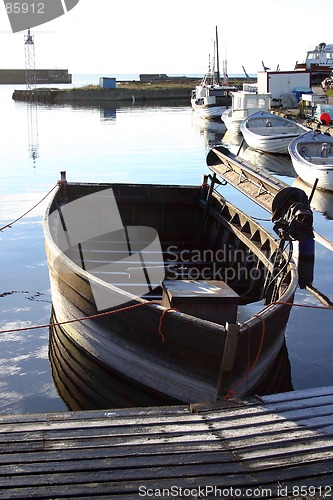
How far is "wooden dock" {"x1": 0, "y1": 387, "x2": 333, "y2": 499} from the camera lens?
5402mm

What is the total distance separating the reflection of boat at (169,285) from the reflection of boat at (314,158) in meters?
9.86

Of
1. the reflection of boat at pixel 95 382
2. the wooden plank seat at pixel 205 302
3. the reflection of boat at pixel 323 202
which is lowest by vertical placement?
the reflection of boat at pixel 95 382

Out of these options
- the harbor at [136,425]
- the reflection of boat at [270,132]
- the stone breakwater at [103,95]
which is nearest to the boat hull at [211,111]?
the reflection of boat at [270,132]

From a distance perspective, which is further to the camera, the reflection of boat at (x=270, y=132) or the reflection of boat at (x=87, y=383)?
the reflection of boat at (x=270, y=132)

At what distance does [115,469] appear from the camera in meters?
5.66

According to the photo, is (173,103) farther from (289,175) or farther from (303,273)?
(303,273)

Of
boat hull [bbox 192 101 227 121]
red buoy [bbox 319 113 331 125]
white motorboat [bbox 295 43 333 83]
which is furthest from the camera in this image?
white motorboat [bbox 295 43 333 83]

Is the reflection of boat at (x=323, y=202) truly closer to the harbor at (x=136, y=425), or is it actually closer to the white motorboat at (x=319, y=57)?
the harbor at (x=136, y=425)

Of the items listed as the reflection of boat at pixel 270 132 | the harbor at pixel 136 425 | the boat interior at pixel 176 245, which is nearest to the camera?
the harbor at pixel 136 425

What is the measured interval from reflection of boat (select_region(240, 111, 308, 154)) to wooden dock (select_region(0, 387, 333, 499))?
101 ft

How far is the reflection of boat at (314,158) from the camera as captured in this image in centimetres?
2505

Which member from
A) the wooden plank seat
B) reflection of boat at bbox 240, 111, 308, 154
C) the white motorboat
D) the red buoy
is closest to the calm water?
reflection of boat at bbox 240, 111, 308, 154

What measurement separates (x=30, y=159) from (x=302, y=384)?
108 feet

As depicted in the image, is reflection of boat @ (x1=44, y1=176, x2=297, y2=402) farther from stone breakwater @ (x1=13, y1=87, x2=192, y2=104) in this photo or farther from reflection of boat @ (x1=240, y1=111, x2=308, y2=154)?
stone breakwater @ (x1=13, y1=87, x2=192, y2=104)
